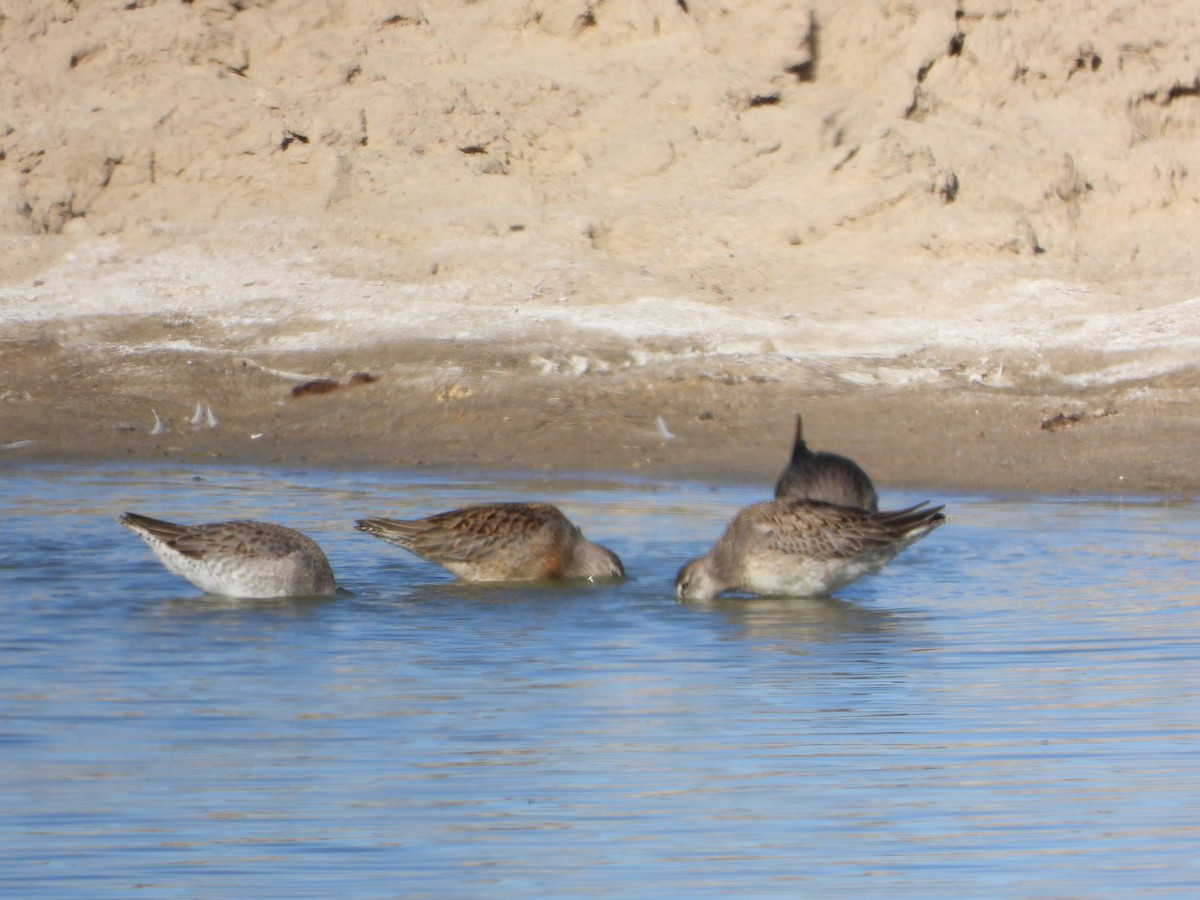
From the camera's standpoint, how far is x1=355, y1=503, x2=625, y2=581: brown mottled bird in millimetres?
9086

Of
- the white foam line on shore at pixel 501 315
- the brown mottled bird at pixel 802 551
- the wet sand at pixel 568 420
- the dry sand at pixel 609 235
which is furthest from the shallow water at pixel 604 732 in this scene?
the white foam line on shore at pixel 501 315

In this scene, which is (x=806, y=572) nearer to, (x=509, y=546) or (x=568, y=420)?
(x=509, y=546)

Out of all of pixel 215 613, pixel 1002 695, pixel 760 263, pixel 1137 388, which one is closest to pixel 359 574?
pixel 215 613

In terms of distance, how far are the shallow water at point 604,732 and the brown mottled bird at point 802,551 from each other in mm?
137

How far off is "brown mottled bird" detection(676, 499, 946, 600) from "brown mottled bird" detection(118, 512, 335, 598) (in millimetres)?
1543

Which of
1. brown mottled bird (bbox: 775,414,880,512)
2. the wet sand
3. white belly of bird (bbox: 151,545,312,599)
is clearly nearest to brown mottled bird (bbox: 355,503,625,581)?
white belly of bird (bbox: 151,545,312,599)

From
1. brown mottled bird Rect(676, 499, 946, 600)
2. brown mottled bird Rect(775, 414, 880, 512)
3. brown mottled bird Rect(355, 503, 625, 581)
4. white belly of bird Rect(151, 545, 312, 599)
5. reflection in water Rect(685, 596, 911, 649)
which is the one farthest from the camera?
brown mottled bird Rect(775, 414, 880, 512)

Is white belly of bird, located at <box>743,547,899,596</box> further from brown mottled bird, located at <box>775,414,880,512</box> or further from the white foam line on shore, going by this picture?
the white foam line on shore

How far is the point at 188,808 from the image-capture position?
4.71m

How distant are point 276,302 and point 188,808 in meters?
11.8

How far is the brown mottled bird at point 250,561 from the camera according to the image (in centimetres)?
834

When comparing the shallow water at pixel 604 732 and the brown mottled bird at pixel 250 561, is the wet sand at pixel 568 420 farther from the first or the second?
the brown mottled bird at pixel 250 561

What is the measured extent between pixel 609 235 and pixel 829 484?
7739mm

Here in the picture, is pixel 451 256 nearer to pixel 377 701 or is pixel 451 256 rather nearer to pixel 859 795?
pixel 377 701
